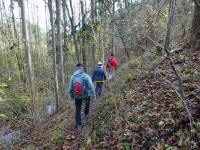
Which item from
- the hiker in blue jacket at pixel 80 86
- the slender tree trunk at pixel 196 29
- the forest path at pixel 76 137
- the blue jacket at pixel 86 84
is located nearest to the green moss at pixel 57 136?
the forest path at pixel 76 137

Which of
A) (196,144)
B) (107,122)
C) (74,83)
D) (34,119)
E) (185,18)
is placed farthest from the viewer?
(185,18)

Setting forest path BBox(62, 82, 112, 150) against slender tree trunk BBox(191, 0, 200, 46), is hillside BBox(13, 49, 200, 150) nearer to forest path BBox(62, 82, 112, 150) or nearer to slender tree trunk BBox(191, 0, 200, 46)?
forest path BBox(62, 82, 112, 150)

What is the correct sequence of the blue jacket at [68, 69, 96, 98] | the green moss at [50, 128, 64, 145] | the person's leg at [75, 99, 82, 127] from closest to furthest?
1. the green moss at [50, 128, 64, 145]
2. the blue jacket at [68, 69, 96, 98]
3. the person's leg at [75, 99, 82, 127]

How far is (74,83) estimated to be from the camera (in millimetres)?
8789

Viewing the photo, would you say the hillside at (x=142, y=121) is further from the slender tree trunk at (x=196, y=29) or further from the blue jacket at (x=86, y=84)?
the blue jacket at (x=86, y=84)

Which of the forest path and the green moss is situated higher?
the forest path

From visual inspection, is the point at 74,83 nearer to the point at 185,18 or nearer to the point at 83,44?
the point at 185,18

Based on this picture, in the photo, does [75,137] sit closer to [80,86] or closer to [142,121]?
[80,86]

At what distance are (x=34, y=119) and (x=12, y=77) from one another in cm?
866

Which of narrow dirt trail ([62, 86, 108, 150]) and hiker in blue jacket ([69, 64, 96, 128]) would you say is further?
hiker in blue jacket ([69, 64, 96, 128])

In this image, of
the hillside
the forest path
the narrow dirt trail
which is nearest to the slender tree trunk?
the hillside

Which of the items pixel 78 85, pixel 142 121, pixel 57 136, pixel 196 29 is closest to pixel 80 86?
pixel 78 85

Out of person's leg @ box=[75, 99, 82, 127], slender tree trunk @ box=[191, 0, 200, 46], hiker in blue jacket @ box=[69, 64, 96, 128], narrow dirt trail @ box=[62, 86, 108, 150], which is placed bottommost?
narrow dirt trail @ box=[62, 86, 108, 150]

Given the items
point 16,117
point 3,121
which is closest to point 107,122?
point 16,117
